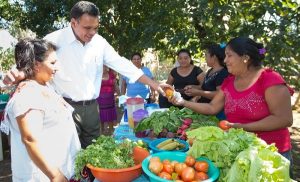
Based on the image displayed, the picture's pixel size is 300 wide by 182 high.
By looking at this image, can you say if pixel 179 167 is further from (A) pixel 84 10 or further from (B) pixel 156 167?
(A) pixel 84 10

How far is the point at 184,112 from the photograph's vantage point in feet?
10.4

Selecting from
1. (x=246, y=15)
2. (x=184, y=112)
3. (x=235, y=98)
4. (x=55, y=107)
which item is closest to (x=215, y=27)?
(x=246, y=15)

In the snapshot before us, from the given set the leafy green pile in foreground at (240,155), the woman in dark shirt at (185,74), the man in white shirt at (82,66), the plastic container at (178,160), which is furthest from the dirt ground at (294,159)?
the plastic container at (178,160)

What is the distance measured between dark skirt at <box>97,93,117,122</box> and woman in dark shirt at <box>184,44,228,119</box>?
7.91 feet

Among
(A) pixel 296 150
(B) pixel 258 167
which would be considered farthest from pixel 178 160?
(A) pixel 296 150

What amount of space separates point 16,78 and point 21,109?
0.86 feet

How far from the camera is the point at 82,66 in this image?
3.11 meters

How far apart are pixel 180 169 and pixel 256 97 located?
3.46 feet

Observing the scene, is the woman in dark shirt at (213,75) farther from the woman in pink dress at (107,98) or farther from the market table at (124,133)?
the woman in pink dress at (107,98)

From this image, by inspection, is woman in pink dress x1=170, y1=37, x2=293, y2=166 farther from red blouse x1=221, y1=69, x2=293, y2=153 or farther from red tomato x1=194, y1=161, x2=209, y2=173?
red tomato x1=194, y1=161, x2=209, y2=173

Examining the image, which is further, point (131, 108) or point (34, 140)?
point (131, 108)

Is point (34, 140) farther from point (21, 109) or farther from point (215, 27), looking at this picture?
point (215, 27)

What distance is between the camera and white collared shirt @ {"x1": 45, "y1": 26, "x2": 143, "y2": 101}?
3.06 m

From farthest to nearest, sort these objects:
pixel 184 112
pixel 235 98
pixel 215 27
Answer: pixel 215 27 < pixel 184 112 < pixel 235 98
